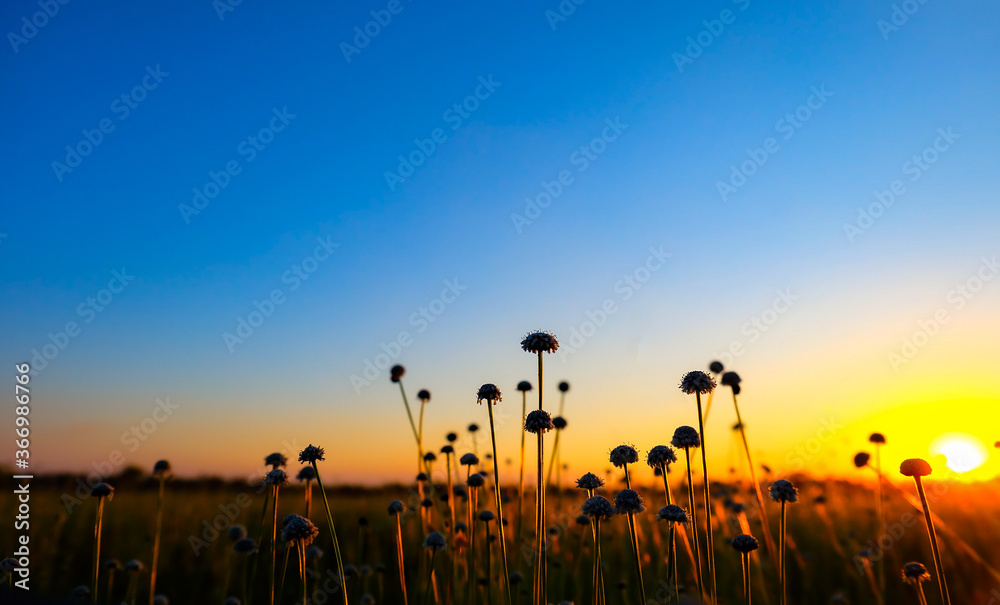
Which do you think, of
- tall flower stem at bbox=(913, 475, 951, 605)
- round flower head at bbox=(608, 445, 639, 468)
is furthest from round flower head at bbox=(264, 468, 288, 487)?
tall flower stem at bbox=(913, 475, 951, 605)

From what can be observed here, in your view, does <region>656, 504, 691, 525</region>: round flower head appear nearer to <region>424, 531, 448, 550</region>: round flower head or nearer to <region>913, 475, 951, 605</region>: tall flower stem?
<region>913, 475, 951, 605</region>: tall flower stem

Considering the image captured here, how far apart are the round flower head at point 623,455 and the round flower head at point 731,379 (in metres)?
1.64

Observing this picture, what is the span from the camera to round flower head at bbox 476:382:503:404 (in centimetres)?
375

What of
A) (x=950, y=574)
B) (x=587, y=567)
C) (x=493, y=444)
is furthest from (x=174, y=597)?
(x=950, y=574)

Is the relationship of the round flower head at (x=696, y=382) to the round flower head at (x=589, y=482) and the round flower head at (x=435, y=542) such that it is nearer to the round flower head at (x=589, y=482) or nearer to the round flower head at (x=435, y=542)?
the round flower head at (x=589, y=482)

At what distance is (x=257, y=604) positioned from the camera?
6012 mm

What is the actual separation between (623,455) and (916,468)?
4.96 ft

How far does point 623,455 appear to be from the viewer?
358 cm

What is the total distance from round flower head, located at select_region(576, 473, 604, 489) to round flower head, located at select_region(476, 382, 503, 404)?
29.7 inches

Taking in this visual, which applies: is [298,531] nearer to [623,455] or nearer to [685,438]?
[623,455]

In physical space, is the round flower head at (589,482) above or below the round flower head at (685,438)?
below

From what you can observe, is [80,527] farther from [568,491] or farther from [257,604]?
[568,491]

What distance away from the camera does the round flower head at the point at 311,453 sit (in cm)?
368

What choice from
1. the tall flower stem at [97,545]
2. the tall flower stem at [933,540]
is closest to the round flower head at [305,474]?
the tall flower stem at [97,545]
